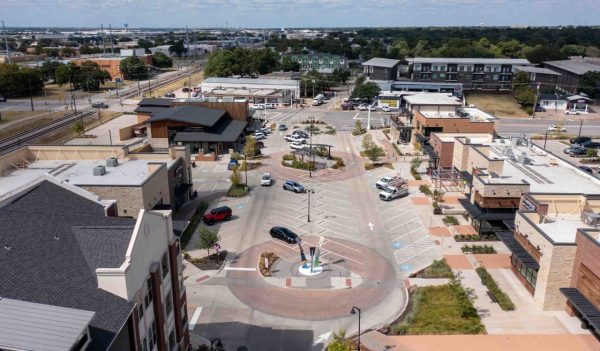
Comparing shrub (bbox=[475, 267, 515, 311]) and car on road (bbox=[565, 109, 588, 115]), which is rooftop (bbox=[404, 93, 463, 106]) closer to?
shrub (bbox=[475, 267, 515, 311])

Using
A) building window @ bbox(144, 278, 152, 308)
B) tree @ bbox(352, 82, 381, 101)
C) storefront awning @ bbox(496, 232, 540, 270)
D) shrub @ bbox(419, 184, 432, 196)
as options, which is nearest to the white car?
shrub @ bbox(419, 184, 432, 196)

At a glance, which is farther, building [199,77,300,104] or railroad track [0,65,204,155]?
building [199,77,300,104]

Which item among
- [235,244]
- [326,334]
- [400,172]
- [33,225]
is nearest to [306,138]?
[400,172]

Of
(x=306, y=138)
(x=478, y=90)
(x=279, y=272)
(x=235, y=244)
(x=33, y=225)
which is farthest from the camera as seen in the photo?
(x=478, y=90)

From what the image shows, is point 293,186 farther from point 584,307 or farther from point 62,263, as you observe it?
point 62,263

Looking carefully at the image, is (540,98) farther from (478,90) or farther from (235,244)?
(235,244)
